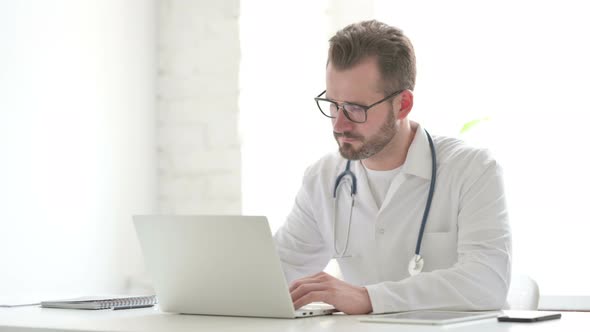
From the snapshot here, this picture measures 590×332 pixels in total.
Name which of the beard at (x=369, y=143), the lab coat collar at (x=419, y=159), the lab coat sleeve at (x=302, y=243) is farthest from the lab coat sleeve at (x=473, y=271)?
the lab coat sleeve at (x=302, y=243)

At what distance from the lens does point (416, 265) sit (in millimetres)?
2053

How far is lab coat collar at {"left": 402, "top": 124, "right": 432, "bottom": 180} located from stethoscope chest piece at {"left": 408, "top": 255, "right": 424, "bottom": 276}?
0.73 ft

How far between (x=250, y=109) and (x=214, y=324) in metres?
1.74

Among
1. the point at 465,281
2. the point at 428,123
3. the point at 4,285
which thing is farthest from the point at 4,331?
the point at 428,123

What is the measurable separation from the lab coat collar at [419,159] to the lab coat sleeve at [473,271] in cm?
13

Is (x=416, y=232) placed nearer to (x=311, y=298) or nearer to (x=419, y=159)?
(x=419, y=159)

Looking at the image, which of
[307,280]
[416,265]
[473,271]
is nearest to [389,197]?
[416,265]

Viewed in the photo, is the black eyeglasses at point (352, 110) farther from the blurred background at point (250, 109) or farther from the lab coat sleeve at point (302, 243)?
the blurred background at point (250, 109)

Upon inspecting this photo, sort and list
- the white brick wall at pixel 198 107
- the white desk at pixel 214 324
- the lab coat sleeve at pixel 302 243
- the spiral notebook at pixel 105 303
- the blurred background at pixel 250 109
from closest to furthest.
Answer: the white desk at pixel 214 324 → the spiral notebook at pixel 105 303 → the lab coat sleeve at pixel 302 243 → the blurred background at pixel 250 109 → the white brick wall at pixel 198 107

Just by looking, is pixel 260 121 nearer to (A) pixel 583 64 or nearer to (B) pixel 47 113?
(B) pixel 47 113

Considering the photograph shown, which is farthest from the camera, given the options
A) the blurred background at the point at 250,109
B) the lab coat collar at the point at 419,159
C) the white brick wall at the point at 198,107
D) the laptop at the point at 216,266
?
the white brick wall at the point at 198,107

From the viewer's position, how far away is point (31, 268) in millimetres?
2811

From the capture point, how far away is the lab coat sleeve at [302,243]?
2.32m

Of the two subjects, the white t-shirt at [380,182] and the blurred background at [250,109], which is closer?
the white t-shirt at [380,182]
